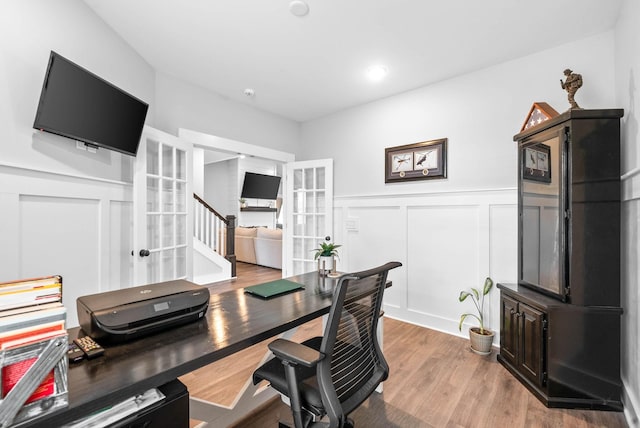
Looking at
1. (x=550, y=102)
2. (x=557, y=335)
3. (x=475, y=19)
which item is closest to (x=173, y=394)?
(x=557, y=335)

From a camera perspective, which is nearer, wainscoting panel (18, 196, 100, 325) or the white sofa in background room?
wainscoting panel (18, 196, 100, 325)

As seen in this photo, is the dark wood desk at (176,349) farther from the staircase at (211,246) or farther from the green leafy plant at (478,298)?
the staircase at (211,246)

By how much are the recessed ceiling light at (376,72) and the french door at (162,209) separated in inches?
80.0

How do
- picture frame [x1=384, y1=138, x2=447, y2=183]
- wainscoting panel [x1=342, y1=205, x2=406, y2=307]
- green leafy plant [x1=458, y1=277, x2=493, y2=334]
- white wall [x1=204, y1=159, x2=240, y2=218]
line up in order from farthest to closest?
1. white wall [x1=204, y1=159, x2=240, y2=218]
2. wainscoting panel [x1=342, y1=205, x2=406, y2=307]
3. picture frame [x1=384, y1=138, x2=447, y2=183]
4. green leafy plant [x1=458, y1=277, x2=493, y2=334]

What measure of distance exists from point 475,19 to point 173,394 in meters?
2.89

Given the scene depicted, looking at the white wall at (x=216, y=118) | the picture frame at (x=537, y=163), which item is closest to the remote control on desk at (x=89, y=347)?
the white wall at (x=216, y=118)

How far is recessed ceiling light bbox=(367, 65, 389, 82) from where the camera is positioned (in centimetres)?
287

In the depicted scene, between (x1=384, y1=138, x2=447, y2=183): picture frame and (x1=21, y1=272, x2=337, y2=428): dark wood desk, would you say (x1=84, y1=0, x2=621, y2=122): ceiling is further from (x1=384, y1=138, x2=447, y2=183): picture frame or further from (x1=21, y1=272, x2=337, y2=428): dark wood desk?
(x1=21, y1=272, x2=337, y2=428): dark wood desk

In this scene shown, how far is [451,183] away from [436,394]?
1989 millimetres

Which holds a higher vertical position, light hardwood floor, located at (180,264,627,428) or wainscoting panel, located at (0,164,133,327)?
wainscoting panel, located at (0,164,133,327)

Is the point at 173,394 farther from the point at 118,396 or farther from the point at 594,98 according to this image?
the point at 594,98

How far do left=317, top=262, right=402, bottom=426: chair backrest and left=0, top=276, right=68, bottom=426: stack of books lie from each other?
0.80 metres

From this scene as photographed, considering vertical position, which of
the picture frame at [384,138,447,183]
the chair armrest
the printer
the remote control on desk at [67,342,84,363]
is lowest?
the chair armrest

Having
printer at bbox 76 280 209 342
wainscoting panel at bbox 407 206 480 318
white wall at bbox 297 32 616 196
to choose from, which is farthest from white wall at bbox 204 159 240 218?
printer at bbox 76 280 209 342
